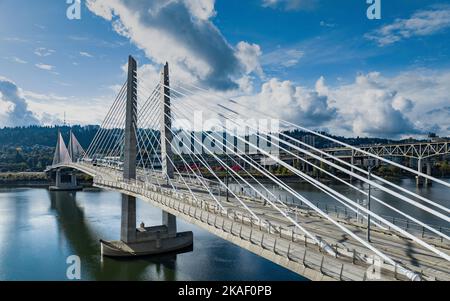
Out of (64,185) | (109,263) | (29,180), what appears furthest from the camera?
(29,180)

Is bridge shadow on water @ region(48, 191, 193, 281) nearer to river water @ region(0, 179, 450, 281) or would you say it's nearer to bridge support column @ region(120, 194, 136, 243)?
river water @ region(0, 179, 450, 281)

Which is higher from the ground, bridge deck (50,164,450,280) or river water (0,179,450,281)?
bridge deck (50,164,450,280)

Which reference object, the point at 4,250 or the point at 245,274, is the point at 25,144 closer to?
the point at 4,250

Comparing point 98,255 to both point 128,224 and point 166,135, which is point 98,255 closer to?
point 128,224

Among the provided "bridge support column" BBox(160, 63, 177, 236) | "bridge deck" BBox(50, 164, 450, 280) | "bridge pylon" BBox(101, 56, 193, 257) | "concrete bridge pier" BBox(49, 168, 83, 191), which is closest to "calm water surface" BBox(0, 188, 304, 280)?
"bridge pylon" BBox(101, 56, 193, 257)

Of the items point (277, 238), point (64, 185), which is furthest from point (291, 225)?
point (64, 185)

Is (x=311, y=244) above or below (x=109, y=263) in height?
above

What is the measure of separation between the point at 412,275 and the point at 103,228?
3012cm

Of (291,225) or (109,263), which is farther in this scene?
(109,263)

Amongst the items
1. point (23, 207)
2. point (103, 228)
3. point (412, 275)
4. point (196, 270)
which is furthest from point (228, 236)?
point (23, 207)

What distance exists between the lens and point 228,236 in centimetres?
A: 1405

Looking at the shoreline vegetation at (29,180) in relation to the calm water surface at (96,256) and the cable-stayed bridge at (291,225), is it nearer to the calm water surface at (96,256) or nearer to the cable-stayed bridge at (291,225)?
the calm water surface at (96,256)

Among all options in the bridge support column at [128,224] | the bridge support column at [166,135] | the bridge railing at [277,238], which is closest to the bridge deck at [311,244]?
the bridge railing at [277,238]

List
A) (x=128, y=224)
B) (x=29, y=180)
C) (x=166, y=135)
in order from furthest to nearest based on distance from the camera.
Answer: (x=29, y=180), (x=166, y=135), (x=128, y=224)
